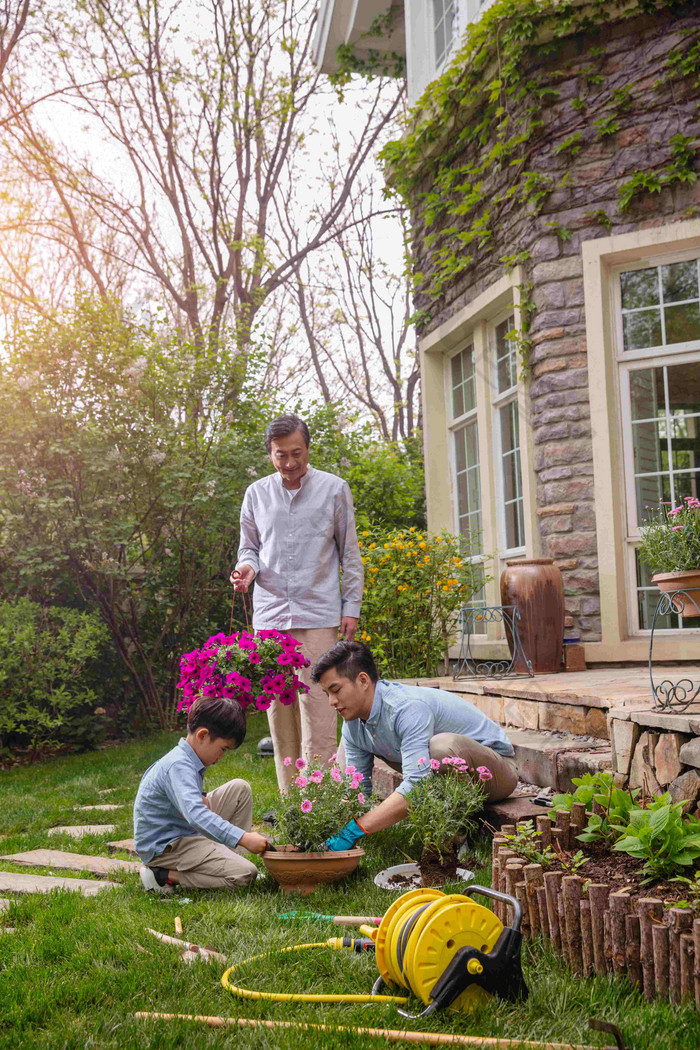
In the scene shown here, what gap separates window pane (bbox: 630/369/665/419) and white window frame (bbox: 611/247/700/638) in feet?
0.11

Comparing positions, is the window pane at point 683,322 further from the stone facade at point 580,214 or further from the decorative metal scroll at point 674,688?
the decorative metal scroll at point 674,688

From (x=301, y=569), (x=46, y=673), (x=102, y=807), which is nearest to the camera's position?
(x=301, y=569)

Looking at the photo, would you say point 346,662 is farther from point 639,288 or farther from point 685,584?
point 639,288

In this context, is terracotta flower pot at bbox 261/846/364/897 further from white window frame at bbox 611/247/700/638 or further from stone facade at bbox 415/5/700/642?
white window frame at bbox 611/247/700/638

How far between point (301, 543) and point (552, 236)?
10.1ft

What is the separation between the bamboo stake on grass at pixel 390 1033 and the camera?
5.90 ft

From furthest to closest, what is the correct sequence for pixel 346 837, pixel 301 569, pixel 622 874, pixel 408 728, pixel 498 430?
pixel 498 430
pixel 301 569
pixel 408 728
pixel 346 837
pixel 622 874

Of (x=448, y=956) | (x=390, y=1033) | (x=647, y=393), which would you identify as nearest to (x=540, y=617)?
(x=647, y=393)

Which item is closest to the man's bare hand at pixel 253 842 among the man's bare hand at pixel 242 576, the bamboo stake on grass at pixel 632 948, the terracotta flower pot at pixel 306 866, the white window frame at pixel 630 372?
the terracotta flower pot at pixel 306 866

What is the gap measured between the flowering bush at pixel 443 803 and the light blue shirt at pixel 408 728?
0.08m

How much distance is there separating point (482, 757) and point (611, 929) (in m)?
1.26

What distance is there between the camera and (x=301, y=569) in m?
4.04

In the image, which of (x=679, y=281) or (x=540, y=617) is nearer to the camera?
(x=540, y=617)

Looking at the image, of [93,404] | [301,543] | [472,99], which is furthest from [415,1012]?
[93,404]
